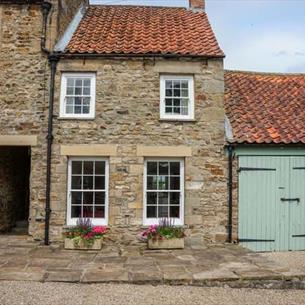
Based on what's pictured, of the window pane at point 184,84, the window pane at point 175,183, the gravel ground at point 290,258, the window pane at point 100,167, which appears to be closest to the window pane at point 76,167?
the window pane at point 100,167

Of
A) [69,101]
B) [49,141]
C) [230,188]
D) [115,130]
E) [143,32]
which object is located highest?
[143,32]

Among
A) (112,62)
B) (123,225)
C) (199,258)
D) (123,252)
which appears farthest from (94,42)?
(199,258)

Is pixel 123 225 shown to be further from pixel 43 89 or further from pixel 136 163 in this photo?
pixel 43 89

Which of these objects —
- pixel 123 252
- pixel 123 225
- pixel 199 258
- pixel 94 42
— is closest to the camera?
pixel 199 258

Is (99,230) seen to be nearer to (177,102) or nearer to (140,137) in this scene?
(140,137)

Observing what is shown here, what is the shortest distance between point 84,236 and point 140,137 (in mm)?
3070

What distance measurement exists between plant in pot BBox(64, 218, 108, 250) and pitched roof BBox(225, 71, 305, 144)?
14.9ft

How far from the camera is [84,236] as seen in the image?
405 inches

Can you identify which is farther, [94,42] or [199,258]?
[94,42]

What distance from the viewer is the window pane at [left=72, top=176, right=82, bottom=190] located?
11047 millimetres

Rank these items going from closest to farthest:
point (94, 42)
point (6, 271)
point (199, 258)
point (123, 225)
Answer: point (6, 271) < point (199, 258) < point (123, 225) < point (94, 42)

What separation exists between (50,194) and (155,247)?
3230mm

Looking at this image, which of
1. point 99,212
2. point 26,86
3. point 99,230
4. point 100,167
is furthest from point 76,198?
point 26,86

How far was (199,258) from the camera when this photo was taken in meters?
9.16
